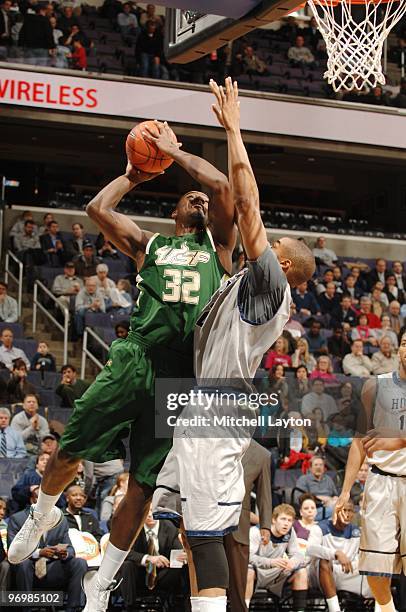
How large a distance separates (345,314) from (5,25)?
7.38 meters

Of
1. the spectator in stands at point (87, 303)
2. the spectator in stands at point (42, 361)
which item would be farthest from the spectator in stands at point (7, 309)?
the spectator in stands at point (42, 361)

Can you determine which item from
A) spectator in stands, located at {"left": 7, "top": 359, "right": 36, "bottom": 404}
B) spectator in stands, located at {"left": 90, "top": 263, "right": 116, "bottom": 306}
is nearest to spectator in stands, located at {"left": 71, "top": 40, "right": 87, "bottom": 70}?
spectator in stands, located at {"left": 90, "top": 263, "right": 116, "bottom": 306}

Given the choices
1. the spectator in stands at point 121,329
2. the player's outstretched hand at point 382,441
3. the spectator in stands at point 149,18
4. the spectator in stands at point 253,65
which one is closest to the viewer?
the player's outstretched hand at point 382,441

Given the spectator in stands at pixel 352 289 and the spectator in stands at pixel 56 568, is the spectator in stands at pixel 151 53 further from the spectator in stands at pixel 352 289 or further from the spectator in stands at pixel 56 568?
the spectator in stands at pixel 56 568

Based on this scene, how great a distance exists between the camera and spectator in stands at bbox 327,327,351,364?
13289 mm

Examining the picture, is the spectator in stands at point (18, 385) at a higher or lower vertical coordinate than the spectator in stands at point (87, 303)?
lower

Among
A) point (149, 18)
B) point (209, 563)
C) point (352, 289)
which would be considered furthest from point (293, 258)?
point (149, 18)

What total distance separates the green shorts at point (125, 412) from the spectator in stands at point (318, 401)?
6188 millimetres

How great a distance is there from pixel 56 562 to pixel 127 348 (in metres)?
3.49

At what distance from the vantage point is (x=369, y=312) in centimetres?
1471

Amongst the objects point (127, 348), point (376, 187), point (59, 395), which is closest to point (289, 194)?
point (376, 187)

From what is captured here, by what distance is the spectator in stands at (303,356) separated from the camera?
12.2 m

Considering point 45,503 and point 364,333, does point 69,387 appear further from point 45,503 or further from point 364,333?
point 45,503

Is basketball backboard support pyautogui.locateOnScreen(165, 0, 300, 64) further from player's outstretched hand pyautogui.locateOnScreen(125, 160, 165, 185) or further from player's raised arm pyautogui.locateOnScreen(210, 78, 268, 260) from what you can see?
player's raised arm pyautogui.locateOnScreen(210, 78, 268, 260)
